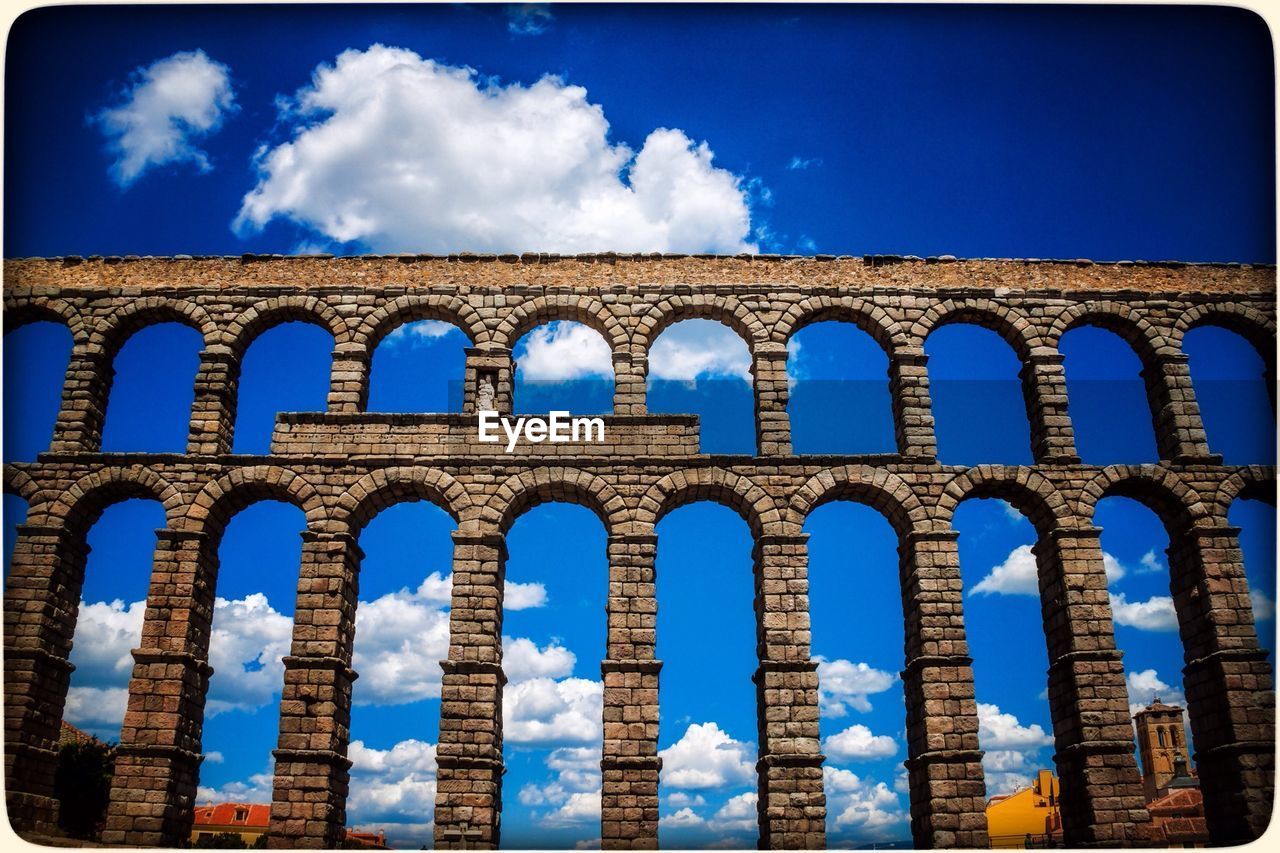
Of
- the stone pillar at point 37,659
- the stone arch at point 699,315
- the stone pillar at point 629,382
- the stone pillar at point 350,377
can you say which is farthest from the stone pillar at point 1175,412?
the stone pillar at point 37,659

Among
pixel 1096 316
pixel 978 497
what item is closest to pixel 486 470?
pixel 978 497

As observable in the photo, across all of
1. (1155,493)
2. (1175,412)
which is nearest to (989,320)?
(1175,412)

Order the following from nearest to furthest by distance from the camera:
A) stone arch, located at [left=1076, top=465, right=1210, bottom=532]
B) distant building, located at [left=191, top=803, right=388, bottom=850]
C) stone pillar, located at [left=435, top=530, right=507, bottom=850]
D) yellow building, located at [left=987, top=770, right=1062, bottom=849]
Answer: stone pillar, located at [left=435, top=530, right=507, bottom=850] < stone arch, located at [left=1076, top=465, right=1210, bottom=532] < yellow building, located at [left=987, top=770, right=1062, bottom=849] < distant building, located at [left=191, top=803, right=388, bottom=850]

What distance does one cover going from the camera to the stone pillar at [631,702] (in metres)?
15.1

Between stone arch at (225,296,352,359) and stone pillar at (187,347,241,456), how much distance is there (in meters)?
0.38

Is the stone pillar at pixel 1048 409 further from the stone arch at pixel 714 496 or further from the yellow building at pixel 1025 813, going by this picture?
the yellow building at pixel 1025 813

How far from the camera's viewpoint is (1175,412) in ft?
59.6

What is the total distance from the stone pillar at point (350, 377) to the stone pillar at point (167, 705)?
3.35m

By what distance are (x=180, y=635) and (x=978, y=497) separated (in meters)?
14.0

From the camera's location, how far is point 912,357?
18.4 metres

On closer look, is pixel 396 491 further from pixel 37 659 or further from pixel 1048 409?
→ pixel 1048 409

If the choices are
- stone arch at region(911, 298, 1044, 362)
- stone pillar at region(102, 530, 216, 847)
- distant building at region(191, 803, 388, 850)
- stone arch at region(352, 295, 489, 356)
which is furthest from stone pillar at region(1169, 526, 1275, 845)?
distant building at region(191, 803, 388, 850)

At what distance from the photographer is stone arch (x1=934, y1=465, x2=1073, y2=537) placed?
17125mm

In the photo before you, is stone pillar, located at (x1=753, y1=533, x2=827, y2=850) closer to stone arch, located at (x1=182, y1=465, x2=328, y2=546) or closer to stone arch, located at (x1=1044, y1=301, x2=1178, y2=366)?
stone arch, located at (x1=1044, y1=301, x2=1178, y2=366)
